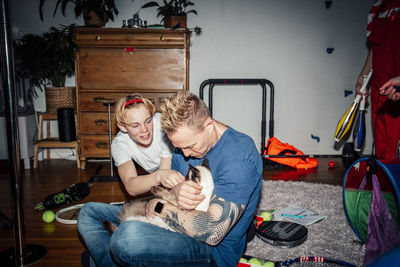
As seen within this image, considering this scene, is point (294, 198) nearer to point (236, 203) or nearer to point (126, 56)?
point (236, 203)

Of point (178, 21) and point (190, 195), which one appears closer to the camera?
point (190, 195)

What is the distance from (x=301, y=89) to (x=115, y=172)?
2388 mm

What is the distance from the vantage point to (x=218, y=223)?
3.24 feet

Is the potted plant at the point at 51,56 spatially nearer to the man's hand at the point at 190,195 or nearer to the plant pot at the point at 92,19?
the plant pot at the point at 92,19

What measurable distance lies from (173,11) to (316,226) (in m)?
2.46

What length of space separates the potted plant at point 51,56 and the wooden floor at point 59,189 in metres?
0.75

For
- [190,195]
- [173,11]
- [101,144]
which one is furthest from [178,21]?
[190,195]

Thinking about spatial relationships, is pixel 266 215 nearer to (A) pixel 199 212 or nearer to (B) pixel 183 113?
(A) pixel 199 212

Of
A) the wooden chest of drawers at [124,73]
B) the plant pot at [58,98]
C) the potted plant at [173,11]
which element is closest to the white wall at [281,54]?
the potted plant at [173,11]

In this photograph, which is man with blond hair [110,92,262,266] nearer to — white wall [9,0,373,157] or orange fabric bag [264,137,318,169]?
orange fabric bag [264,137,318,169]

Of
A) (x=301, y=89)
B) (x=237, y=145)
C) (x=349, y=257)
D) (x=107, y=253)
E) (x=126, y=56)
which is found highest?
(x=126, y=56)

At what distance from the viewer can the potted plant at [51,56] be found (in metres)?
3.04

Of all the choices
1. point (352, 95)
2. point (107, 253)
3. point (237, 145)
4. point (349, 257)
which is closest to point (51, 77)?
point (107, 253)

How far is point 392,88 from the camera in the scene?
5.51ft
